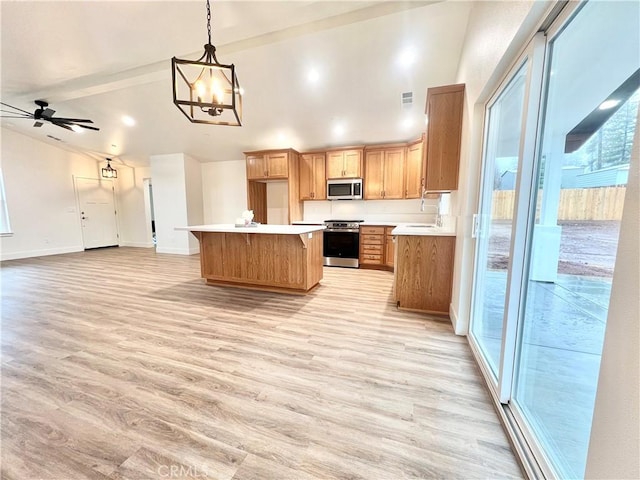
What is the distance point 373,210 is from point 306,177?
1717 mm

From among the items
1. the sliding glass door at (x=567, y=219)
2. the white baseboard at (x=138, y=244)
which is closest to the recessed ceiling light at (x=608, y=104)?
the sliding glass door at (x=567, y=219)

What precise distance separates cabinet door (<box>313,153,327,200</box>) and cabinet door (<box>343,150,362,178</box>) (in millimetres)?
520

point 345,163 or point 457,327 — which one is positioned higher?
point 345,163

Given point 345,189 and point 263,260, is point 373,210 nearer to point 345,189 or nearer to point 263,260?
point 345,189

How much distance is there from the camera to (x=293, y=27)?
291cm

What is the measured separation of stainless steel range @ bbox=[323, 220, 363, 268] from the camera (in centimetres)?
507

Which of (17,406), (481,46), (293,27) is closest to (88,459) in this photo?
(17,406)

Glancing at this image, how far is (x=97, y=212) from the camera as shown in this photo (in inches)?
307

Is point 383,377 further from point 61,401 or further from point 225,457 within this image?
point 61,401

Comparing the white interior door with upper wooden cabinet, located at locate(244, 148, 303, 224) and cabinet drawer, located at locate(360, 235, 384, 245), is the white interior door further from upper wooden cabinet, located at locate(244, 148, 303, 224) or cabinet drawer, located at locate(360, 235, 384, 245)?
cabinet drawer, located at locate(360, 235, 384, 245)

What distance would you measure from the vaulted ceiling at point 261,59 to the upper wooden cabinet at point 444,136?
0.84m

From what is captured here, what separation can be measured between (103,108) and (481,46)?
651cm

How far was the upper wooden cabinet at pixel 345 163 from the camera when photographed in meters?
5.23

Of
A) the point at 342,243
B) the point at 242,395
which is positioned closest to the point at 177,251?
the point at 342,243
